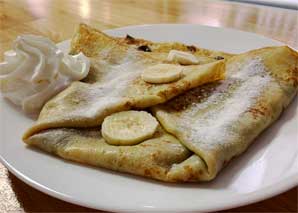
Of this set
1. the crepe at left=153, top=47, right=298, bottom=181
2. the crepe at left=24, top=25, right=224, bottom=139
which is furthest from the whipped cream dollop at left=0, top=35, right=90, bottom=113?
the crepe at left=153, top=47, right=298, bottom=181

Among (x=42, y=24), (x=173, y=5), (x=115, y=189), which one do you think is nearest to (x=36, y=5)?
(x=42, y=24)

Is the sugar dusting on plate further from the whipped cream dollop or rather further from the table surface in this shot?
the table surface

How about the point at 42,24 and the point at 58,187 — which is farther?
the point at 42,24

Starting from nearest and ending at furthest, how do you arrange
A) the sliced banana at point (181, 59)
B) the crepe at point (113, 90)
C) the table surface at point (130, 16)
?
the crepe at point (113, 90)
the sliced banana at point (181, 59)
the table surface at point (130, 16)

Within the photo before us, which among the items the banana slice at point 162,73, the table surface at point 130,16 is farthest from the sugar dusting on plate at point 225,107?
the table surface at point 130,16

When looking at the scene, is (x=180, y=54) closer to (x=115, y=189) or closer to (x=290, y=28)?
(x=115, y=189)

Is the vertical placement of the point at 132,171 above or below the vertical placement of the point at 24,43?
below

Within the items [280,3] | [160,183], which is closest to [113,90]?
[160,183]

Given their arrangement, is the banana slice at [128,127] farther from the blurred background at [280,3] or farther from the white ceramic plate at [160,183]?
the blurred background at [280,3]
